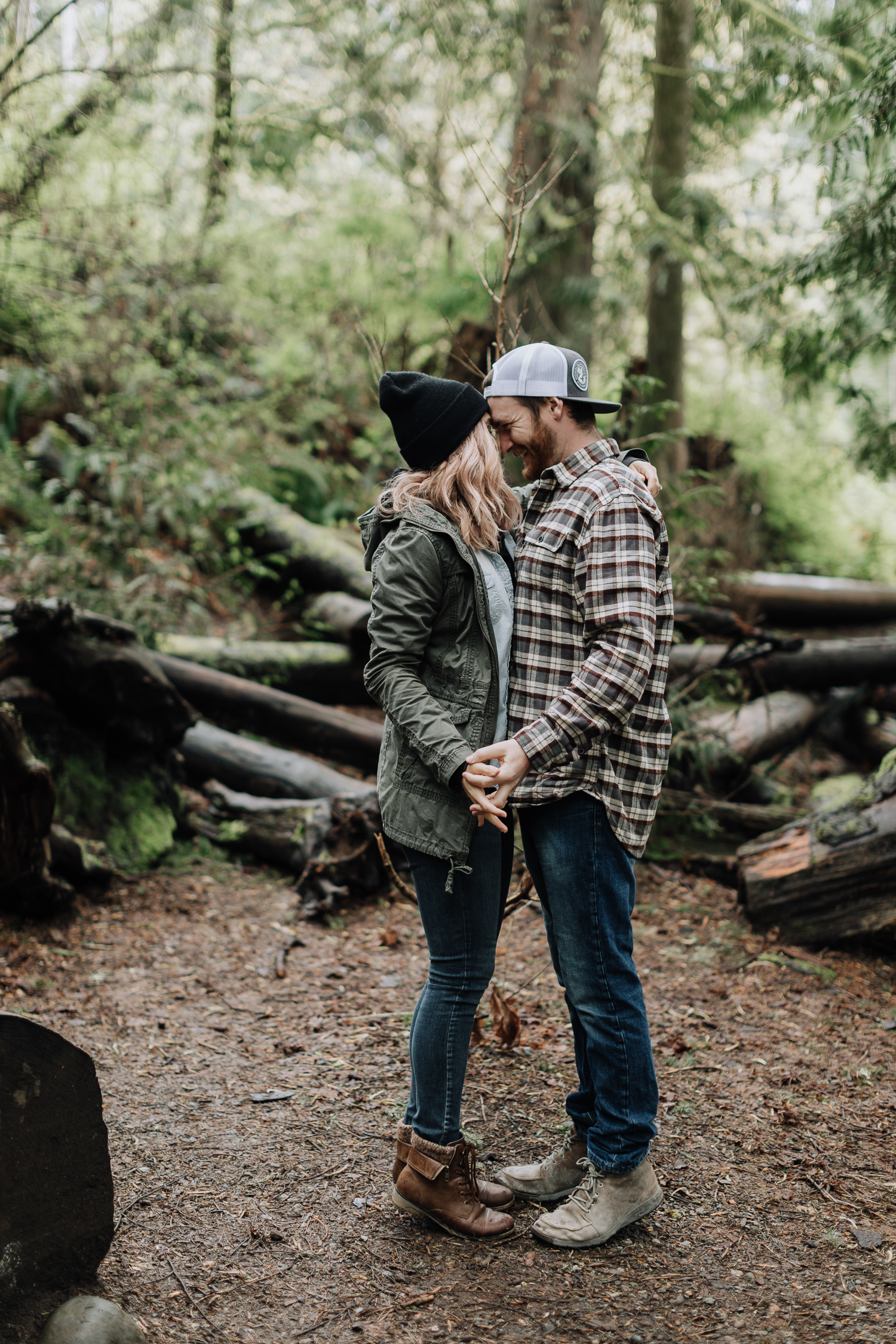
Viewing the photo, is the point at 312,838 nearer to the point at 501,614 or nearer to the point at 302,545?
the point at 501,614

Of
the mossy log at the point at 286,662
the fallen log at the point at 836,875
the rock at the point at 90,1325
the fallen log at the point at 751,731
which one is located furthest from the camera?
the mossy log at the point at 286,662

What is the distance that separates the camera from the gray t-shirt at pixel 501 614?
261 cm

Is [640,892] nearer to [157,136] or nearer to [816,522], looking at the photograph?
[816,522]

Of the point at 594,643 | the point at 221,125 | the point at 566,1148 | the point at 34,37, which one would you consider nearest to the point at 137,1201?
the point at 566,1148

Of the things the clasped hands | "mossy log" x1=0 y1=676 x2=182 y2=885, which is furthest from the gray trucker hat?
"mossy log" x1=0 y1=676 x2=182 y2=885

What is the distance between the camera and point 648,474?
3025 mm

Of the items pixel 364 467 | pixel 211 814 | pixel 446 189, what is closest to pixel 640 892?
pixel 211 814

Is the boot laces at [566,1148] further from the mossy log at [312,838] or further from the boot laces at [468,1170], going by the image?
the mossy log at [312,838]

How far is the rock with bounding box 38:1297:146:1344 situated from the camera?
2.07 meters

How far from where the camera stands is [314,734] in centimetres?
680

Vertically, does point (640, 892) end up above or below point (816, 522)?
below

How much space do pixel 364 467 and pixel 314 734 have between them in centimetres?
547

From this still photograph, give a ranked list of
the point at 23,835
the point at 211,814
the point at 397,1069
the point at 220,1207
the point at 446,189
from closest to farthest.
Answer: the point at 220,1207 → the point at 397,1069 → the point at 23,835 → the point at 211,814 → the point at 446,189

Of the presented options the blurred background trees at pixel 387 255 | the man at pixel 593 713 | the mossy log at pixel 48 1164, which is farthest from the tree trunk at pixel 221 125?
the mossy log at pixel 48 1164
